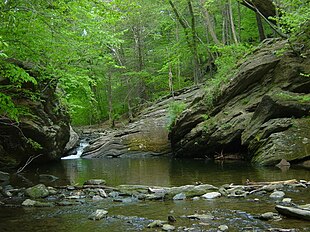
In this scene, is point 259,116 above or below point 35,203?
above

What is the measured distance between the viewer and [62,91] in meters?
19.7

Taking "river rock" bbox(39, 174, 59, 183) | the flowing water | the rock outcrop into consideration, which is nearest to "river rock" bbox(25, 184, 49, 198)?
the flowing water

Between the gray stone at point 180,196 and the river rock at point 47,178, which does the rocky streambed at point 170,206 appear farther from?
the river rock at point 47,178

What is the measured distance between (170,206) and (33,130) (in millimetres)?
10806

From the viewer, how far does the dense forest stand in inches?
375

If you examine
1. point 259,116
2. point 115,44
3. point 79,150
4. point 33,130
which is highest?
point 115,44

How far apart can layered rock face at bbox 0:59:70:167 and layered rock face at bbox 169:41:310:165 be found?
25.4 feet

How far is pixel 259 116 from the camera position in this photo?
57.9 feet

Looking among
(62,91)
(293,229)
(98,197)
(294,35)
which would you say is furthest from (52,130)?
(293,229)

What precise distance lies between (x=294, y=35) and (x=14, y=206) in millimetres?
15016

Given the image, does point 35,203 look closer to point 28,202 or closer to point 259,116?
point 28,202

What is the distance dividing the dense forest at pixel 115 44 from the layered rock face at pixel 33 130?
0.71m

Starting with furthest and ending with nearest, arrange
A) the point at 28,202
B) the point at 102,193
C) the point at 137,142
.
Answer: the point at 137,142 < the point at 102,193 < the point at 28,202

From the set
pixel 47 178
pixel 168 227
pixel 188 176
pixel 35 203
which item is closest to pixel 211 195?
pixel 168 227
